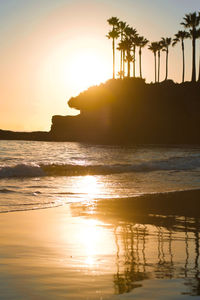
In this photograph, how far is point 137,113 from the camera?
283 feet

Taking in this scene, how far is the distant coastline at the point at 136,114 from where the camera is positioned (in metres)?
82.8

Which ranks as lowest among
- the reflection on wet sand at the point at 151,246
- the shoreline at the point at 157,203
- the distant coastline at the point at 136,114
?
the shoreline at the point at 157,203

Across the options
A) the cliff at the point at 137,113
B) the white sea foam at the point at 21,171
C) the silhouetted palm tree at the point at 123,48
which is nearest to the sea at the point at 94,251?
the white sea foam at the point at 21,171

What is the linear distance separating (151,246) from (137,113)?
263ft

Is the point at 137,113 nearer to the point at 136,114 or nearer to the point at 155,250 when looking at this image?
the point at 136,114

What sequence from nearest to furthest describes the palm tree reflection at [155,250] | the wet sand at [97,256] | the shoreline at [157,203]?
the wet sand at [97,256]
the palm tree reflection at [155,250]
the shoreline at [157,203]

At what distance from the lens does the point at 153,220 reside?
9.14 metres

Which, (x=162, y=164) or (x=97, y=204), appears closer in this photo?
(x=97, y=204)

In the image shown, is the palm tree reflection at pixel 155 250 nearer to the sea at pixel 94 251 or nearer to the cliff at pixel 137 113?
the sea at pixel 94 251

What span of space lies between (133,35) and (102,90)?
48.7ft

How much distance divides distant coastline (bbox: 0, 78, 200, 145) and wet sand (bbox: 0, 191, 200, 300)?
2922 inches

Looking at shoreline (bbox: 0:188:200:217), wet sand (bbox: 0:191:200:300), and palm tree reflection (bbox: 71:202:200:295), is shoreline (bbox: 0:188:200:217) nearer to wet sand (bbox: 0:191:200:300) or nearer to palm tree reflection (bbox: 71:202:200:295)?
wet sand (bbox: 0:191:200:300)

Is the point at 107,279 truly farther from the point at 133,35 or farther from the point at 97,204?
the point at 133,35

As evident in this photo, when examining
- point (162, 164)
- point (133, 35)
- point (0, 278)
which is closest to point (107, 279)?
point (0, 278)
